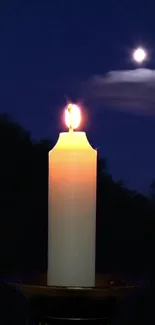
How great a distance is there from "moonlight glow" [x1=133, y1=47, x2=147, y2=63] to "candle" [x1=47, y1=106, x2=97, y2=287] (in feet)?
1.33

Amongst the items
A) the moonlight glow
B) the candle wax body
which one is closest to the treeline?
the moonlight glow

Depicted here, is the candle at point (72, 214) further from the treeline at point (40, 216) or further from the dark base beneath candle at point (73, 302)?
the treeline at point (40, 216)

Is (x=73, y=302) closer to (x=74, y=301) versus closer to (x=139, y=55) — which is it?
(x=74, y=301)

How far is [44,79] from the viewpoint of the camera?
28.7 inches

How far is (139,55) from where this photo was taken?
2.37ft

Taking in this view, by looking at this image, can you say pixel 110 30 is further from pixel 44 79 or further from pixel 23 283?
pixel 23 283

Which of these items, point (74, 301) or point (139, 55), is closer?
point (74, 301)

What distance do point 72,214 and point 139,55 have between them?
43cm

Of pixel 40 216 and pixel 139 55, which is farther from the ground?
pixel 139 55

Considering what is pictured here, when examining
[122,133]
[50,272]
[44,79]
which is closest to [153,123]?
[122,133]

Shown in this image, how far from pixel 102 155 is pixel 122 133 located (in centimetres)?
4

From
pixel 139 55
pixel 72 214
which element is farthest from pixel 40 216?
pixel 72 214

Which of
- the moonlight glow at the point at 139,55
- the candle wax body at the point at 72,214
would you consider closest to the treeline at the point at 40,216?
the moonlight glow at the point at 139,55

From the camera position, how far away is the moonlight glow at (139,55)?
720 mm
